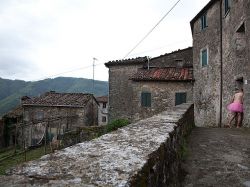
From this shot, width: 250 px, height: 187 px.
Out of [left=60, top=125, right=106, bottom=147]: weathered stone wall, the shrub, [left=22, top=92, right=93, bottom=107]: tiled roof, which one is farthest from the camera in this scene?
[left=22, top=92, right=93, bottom=107]: tiled roof

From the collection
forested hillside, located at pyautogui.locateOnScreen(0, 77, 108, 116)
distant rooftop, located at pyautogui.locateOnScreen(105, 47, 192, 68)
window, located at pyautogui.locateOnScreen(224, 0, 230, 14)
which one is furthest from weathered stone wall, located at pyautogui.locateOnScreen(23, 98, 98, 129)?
forested hillside, located at pyautogui.locateOnScreen(0, 77, 108, 116)

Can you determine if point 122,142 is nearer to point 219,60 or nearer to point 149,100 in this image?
point 219,60

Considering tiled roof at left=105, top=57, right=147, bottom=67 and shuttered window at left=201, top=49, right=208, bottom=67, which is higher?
tiled roof at left=105, top=57, right=147, bottom=67

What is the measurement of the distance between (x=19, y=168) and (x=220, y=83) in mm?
12961

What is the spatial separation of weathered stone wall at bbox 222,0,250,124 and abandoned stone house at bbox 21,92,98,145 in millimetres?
16268

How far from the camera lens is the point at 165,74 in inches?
706

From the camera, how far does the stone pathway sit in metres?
3.45

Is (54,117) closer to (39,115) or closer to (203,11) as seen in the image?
(39,115)

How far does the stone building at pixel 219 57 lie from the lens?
9742 millimetres

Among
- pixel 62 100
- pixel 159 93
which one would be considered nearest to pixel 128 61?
pixel 159 93

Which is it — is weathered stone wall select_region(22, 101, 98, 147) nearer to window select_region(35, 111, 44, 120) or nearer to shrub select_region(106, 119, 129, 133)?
window select_region(35, 111, 44, 120)

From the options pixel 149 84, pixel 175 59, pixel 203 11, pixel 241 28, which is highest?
pixel 203 11

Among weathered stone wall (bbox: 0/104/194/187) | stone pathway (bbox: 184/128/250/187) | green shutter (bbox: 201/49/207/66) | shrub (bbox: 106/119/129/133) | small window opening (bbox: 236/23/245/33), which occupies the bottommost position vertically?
shrub (bbox: 106/119/129/133)

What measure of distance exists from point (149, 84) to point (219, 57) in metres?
5.37
